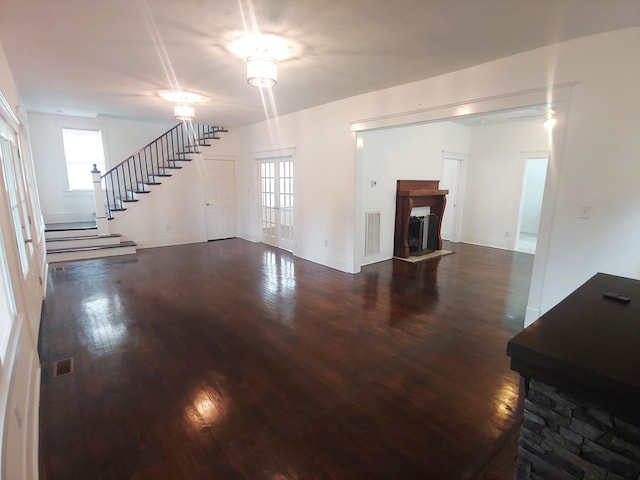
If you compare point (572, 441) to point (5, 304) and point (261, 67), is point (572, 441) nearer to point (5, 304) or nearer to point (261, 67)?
point (5, 304)

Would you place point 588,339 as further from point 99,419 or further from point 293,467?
point 99,419

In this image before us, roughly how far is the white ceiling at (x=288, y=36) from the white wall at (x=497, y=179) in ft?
13.7

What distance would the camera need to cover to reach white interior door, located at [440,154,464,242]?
744 centimetres

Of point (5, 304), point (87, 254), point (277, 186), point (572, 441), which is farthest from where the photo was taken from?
point (277, 186)

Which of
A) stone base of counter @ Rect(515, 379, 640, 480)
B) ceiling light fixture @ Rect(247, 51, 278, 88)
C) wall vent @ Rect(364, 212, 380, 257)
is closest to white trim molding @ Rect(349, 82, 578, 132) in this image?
wall vent @ Rect(364, 212, 380, 257)

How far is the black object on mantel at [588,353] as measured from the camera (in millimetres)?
859

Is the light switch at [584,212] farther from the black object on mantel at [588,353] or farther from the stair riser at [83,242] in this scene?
the stair riser at [83,242]

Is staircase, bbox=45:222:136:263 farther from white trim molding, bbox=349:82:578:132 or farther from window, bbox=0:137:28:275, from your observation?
white trim molding, bbox=349:82:578:132

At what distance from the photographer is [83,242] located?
19.4 feet

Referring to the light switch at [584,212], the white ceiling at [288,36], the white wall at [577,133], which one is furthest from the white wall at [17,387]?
the light switch at [584,212]

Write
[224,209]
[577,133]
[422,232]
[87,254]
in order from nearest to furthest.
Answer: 1. [577,133]
2. [87,254]
3. [422,232]
4. [224,209]

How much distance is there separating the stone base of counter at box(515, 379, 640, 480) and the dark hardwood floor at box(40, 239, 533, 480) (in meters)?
0.77

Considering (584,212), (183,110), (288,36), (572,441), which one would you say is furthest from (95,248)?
(584,212)

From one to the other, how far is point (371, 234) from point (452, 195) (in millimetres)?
3162
